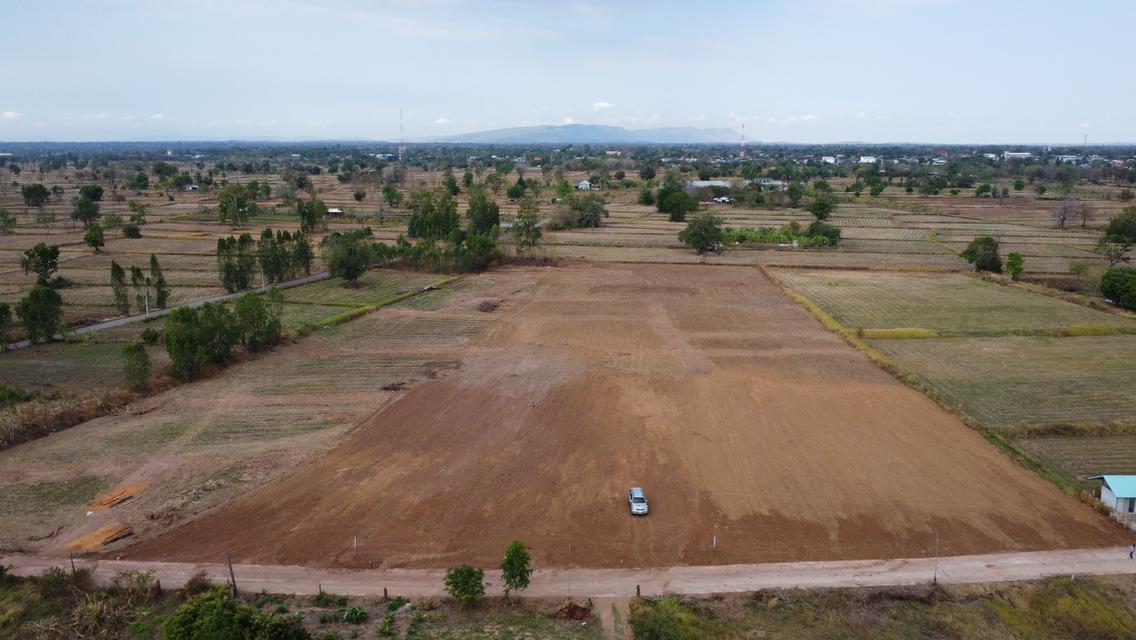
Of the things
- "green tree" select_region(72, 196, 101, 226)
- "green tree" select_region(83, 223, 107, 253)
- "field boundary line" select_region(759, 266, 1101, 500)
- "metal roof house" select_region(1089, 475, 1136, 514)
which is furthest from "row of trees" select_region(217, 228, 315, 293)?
"metal roof house" select_region(1089, 475, 1136, 514)

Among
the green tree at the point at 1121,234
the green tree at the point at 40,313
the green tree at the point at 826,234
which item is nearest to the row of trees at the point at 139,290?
the green tree at the point at 40,313

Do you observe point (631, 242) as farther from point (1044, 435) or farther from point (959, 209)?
point (959, 209)

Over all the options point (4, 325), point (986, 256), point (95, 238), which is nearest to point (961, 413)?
Result: point (986, 256)

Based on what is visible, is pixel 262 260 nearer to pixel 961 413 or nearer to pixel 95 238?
pixel 95 238

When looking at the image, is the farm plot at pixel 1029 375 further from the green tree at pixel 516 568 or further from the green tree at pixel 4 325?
the green tree at pixel 4 325

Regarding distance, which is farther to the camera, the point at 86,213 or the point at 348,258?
the point at 86,213

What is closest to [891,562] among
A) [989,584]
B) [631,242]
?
[989,584]
